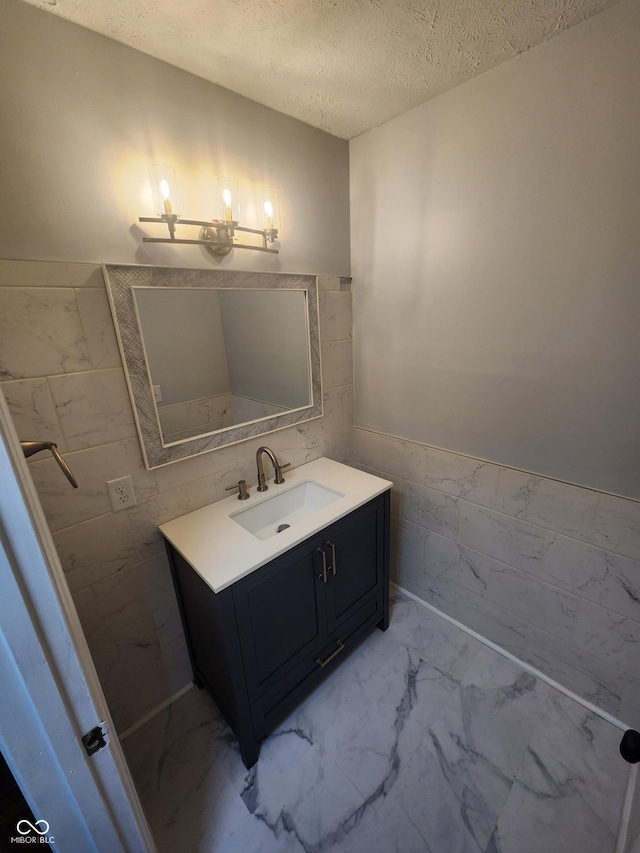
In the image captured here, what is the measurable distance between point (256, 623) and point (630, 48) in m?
2.08

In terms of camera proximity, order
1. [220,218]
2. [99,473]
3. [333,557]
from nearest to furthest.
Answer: [99,473] → [220,218] → [333,557]

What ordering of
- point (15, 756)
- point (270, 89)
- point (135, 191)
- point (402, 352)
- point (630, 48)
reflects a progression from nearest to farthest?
point (15, 756) → point (630, 48) → point (135, 191) → point (270, 89) → point (402, 352)

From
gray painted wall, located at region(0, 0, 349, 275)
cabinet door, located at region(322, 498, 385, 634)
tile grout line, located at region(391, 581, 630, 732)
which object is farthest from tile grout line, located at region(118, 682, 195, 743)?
gray painted wall, located at region(0, 0, 349, 275)

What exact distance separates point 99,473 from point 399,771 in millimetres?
1530

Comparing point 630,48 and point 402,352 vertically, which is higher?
point 630,48

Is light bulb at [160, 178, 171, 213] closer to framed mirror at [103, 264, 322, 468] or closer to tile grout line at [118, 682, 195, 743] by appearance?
framed mirror at [103, 264, 322, 468]

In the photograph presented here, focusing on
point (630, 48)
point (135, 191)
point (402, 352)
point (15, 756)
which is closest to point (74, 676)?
point (15, 756)

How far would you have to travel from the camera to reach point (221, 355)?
1.46 m

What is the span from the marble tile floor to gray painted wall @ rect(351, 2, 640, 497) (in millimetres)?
1015

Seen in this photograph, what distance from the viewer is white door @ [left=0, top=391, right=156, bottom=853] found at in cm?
50

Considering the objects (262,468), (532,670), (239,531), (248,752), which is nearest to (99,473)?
(239,531)

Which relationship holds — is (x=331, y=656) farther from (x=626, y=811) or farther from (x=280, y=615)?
(x=626, y=811)

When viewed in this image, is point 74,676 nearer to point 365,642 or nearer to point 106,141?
point 106,141

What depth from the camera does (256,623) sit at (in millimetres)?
1202
